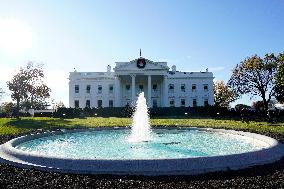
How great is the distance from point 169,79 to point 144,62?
10898 millimetres

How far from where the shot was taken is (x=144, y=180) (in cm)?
832

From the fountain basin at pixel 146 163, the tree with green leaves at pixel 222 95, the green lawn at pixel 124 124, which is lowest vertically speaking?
the fountain basin at pixel 146 163

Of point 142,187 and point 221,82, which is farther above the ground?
point 221,82

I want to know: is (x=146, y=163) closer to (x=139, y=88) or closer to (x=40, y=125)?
(x=40, y=125)

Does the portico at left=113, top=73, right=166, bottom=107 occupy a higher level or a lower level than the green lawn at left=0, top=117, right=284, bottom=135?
higher

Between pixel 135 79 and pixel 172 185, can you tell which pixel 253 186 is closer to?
pixel 172 185

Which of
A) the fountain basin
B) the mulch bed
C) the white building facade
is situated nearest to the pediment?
the white building facade

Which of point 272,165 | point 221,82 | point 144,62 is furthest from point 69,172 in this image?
point 221,82

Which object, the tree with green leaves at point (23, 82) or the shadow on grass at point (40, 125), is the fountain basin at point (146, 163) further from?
the tree with green leaves at point (23, 82)

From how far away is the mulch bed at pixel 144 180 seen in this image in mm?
7695

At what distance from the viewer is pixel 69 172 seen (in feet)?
29.8

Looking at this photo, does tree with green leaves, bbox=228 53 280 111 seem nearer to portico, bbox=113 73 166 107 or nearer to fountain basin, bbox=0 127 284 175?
portico, bbox=113 73 166 107

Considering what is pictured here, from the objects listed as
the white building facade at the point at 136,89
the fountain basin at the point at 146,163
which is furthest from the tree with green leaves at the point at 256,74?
the fountain basin at the point at 146,163

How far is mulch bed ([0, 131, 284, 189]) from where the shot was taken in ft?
25.2
